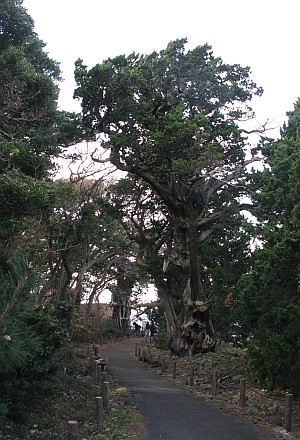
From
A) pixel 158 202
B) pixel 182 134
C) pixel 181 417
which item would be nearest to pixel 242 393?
pixel 181 417

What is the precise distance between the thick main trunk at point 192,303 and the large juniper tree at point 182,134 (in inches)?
1.7

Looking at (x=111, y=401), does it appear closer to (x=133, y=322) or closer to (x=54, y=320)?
(x=54, y=320)

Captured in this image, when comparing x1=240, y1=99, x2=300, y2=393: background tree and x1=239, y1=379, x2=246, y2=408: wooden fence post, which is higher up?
x1=240, y1=99, x2=300, y2=393: background tree

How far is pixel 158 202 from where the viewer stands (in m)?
23.9

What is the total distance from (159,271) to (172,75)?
31.5 ft

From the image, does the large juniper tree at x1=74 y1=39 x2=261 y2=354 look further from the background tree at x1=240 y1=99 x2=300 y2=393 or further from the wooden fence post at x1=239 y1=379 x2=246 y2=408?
the wooden fence post at x1=239 y1=379 x2=246 y2=408

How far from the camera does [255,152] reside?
18703 millimetres

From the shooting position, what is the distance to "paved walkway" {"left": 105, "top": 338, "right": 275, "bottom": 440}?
9.01 metres

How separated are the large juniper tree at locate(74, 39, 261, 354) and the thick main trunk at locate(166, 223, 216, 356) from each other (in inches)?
1.7

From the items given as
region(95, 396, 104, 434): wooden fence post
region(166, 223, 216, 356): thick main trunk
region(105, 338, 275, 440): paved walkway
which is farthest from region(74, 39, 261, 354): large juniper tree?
region(95, 396, 104, 434): wooden fence post

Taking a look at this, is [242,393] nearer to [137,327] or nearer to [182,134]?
[182,134]

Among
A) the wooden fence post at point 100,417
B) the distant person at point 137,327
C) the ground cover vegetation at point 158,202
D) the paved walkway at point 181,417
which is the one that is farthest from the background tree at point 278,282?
the distant person at point 137,327

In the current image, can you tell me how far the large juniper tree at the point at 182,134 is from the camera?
15.1 meters

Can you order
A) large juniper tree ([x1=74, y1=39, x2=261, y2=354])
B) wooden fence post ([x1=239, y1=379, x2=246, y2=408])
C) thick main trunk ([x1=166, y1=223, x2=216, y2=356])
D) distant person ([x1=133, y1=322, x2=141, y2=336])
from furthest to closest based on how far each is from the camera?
distant person ([x1=133, y1=322, x2=141, y2=336])
thick main trunk ([x1=166, y1=223, x2=216, y2=356])
large juniper tree ([x1=74, y1=39, x2=261, y2=354])
wooden fence post ([x1=239, y1=379, x2=246, y2=408])
